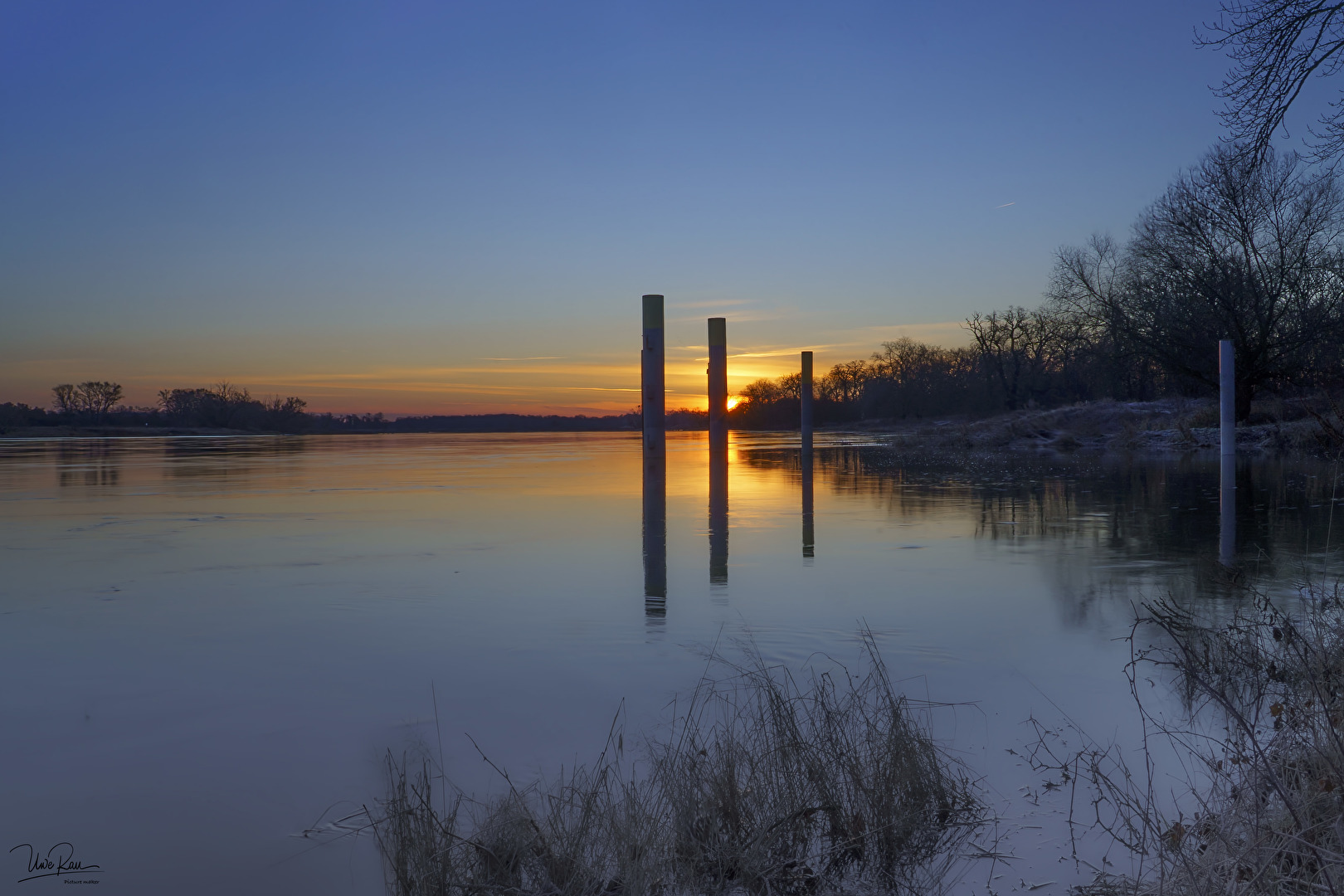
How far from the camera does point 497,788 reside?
392 cm

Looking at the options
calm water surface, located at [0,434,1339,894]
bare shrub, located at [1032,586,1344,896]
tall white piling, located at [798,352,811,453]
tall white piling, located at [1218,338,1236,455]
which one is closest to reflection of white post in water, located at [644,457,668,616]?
calm water surface, located at [0,434,1339,894]

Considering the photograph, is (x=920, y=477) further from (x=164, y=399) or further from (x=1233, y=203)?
(x=164, y=399)

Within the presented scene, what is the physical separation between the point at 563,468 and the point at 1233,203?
29146mm

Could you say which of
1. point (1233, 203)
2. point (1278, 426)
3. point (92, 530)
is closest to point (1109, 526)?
point (92, 530)

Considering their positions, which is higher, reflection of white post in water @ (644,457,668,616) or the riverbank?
the riverbank

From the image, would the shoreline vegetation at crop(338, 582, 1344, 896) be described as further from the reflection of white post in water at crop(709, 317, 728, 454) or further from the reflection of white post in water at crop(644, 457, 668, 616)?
the reflection of white post in water at crop(709, 317, 728, 454)

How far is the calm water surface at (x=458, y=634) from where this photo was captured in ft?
12.3

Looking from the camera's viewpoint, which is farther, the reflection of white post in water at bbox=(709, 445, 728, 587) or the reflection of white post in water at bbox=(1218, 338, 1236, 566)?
the reflection of white post in water at bbox=(1218, 338, 1236, 566)

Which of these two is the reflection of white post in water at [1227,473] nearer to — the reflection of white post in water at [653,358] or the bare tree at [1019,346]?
the reflection of white post in water at [653,358]

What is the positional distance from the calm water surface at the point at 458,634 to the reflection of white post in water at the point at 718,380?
17.1m

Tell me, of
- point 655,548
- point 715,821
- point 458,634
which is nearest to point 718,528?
point 655,548

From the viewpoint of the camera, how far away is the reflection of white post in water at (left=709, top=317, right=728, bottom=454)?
106 feet

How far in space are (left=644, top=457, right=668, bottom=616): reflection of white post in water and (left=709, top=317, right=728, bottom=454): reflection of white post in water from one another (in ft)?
37.7

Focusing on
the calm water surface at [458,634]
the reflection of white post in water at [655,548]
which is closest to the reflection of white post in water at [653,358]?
the reflection of white post in water at [655,548]
